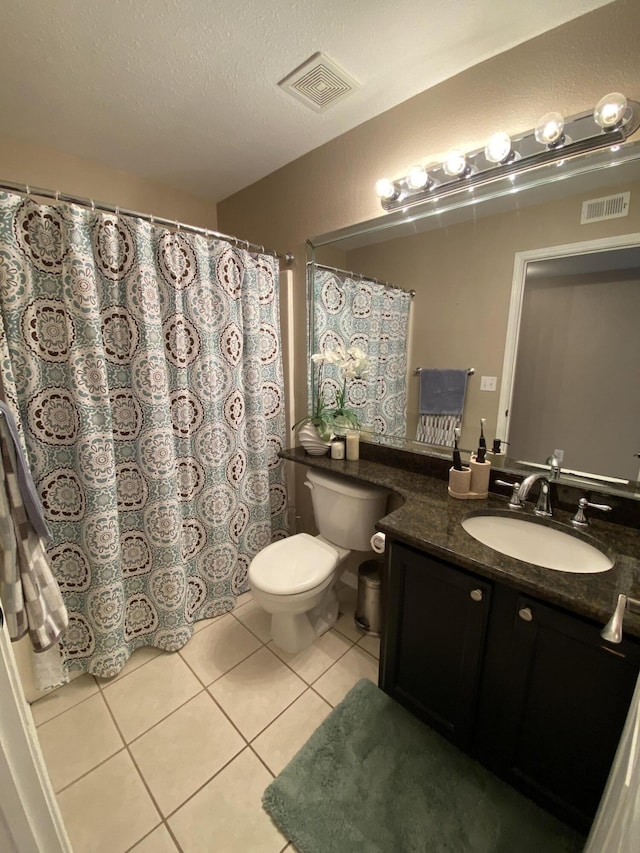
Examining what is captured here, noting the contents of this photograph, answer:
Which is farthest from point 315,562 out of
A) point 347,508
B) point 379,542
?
point 379,542

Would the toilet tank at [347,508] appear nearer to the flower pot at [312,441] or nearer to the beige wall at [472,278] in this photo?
the flower pot at [312,441]

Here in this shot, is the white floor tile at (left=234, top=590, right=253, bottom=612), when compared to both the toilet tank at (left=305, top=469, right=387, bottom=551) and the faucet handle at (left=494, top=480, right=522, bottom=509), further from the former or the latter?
the faucet handle at (left=494, top=480, right=522, bottom=509)

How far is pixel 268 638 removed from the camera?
1690 millimetres

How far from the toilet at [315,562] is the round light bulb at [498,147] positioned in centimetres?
130

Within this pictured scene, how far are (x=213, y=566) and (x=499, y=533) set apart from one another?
136 cm

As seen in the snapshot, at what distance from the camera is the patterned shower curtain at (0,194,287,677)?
1213 mm

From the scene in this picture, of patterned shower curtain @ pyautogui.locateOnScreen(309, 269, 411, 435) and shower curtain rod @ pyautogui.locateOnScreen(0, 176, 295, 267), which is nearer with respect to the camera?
shower curtain rod @ pyautogui.locateOnScreen(0, 176, 295, 267)

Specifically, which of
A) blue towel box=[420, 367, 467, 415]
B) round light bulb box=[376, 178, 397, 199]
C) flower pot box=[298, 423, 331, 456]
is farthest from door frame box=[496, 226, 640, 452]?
Result: flower pot box=[298, 423, 331, 456]

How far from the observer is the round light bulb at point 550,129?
1047mm

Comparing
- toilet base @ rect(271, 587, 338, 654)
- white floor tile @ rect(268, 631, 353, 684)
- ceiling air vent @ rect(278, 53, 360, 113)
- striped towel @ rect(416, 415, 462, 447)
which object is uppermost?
ceiling air vent @ rect(278, 53, 360, 113)

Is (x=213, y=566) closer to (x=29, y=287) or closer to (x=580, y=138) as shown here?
(x=29, y=287)

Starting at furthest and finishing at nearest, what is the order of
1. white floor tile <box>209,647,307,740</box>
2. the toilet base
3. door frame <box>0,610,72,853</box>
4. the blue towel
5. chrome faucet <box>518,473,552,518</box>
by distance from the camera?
1. the toilet base
2. the blue towel
3. white floor tile <box>209,647,307,740</box>
4. chrome faucet <box>518,473,552,518</box>
5. door frame <box>0,610,72,853</box>

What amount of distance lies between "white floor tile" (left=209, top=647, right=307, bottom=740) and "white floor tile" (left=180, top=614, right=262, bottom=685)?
0.04 metres

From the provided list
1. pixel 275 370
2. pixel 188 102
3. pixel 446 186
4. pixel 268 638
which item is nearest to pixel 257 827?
pixel 268 638
